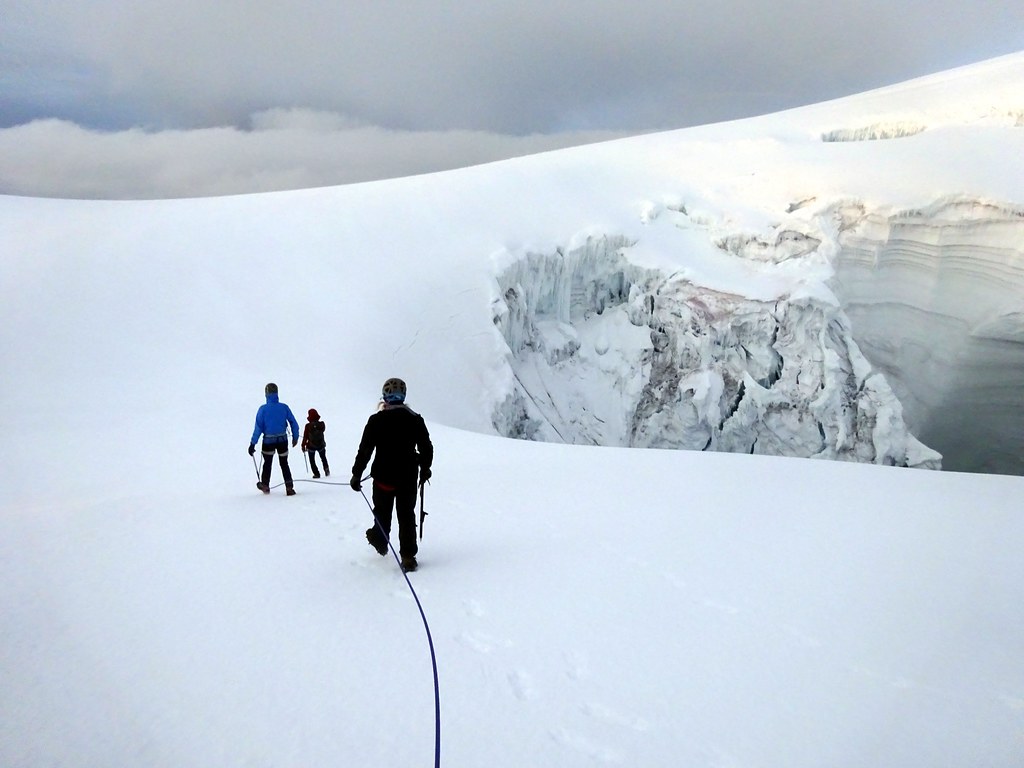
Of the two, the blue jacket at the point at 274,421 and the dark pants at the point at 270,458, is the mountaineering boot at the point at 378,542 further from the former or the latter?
the blue jacket at the point at 274,421

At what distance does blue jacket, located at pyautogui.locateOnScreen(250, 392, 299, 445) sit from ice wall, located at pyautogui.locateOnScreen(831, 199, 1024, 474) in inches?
706

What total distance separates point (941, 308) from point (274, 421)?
21.7 meters

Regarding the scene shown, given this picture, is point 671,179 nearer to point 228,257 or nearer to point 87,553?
point 228,257

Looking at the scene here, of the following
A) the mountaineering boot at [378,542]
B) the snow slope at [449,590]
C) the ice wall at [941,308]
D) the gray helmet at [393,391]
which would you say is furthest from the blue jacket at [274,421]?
the ice wall at [941,308]

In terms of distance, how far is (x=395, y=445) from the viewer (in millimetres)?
4801

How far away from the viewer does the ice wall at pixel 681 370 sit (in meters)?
17.6

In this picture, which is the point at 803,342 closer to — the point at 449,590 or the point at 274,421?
the point at 274,421

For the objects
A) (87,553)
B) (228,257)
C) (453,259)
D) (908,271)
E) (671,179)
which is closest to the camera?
(87,553)

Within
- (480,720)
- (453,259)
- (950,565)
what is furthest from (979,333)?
(480,720)

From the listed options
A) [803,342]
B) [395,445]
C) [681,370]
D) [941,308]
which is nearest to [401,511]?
[395,445]

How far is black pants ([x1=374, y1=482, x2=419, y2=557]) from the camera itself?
15.5ft

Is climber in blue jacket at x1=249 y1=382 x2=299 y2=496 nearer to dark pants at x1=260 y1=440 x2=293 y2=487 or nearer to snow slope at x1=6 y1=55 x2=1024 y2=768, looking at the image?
dark pants at x1=260 y1=440 x2=293 y2=487

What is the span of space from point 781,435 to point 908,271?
7.69 metres

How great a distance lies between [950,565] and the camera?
Result: 5.10 meters
